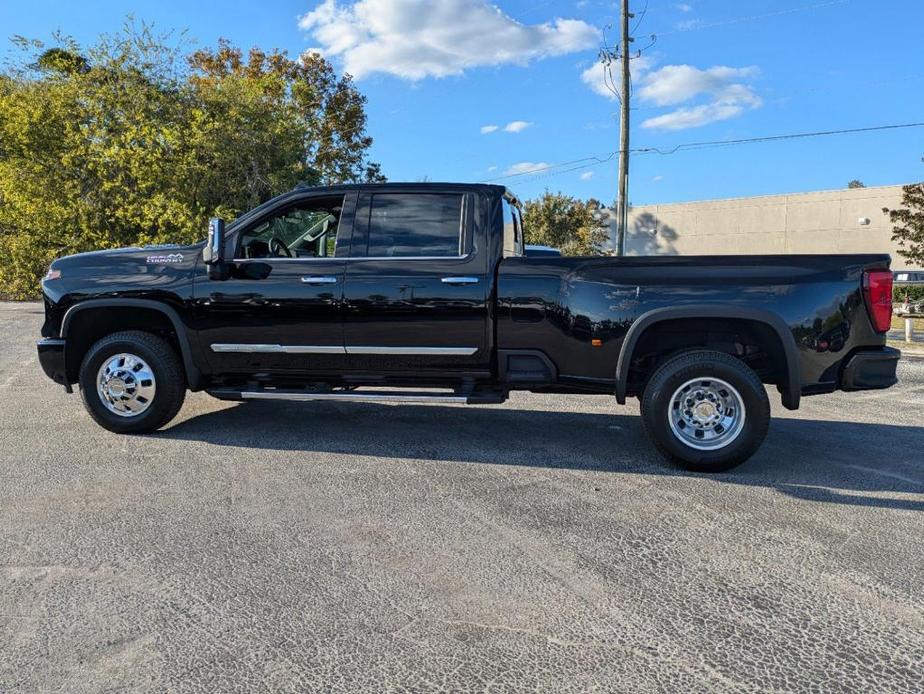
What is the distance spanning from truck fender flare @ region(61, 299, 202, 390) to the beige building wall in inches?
1073

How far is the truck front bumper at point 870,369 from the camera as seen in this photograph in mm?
4730

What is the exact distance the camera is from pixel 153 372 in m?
5.64

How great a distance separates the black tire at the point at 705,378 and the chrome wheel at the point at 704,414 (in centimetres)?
3

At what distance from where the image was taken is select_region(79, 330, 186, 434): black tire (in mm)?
5633

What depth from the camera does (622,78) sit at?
21609 mm

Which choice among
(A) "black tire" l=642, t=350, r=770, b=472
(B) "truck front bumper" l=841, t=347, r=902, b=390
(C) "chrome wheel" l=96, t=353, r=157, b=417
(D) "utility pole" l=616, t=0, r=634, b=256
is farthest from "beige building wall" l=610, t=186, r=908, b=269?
(C) "chrome wheel" l=96, t=353, r=157, b=417

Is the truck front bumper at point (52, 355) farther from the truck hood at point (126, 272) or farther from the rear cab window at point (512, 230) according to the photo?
the rear cab window at point (512, 230)

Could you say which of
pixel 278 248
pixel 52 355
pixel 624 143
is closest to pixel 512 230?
pixel 278 248

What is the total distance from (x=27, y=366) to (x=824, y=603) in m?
10.2

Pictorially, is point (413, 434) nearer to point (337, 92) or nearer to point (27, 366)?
point (27, 366)

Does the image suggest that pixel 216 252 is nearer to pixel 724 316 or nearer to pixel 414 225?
pixel 414 225

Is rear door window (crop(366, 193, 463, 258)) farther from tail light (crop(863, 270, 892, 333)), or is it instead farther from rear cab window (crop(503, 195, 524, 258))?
tail light (crop(863, 270, 892, 333))

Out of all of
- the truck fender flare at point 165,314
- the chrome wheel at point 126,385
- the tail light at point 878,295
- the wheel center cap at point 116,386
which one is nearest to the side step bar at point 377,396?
the truck fender flare at point 165,314

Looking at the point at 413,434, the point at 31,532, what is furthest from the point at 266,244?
the point at 31,532
